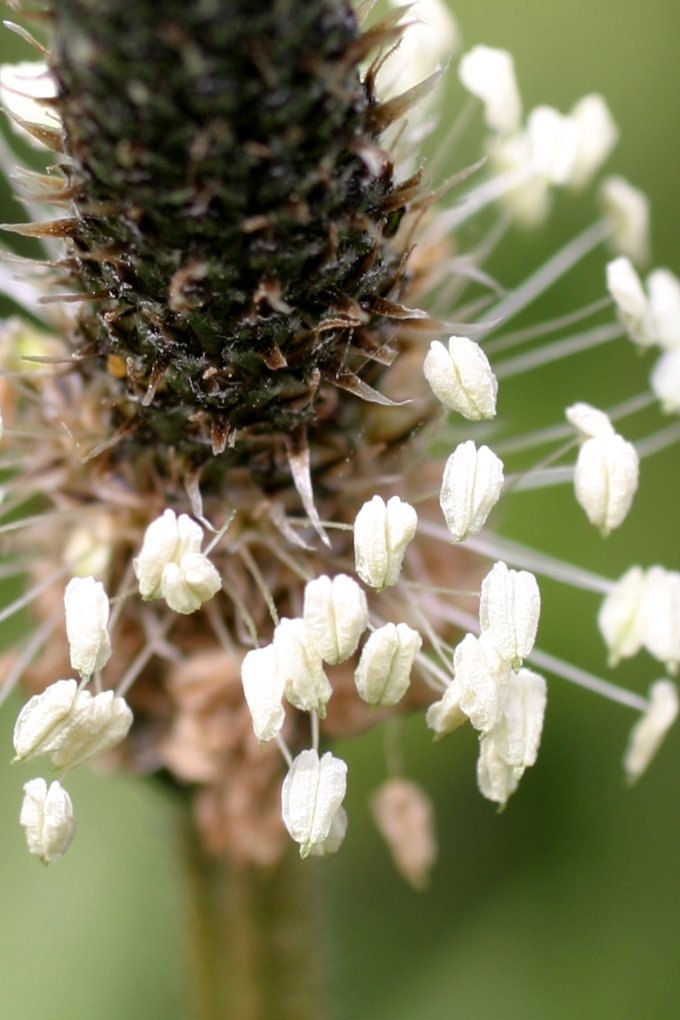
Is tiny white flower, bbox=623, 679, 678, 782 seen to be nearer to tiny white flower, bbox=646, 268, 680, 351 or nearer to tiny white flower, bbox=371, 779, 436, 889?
tiny white flower, bbox=371, 779, 436, 889

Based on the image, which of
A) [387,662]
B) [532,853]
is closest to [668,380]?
[387,662]

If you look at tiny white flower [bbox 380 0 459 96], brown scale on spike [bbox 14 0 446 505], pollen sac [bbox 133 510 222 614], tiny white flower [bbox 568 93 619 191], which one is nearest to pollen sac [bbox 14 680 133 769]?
pollen sac [bbox 133 510 222 614]

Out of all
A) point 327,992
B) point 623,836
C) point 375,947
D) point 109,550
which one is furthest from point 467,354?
point 375,947

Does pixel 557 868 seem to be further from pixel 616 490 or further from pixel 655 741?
pixel 616 490

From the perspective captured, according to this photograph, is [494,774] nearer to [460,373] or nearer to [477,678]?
[477,678]

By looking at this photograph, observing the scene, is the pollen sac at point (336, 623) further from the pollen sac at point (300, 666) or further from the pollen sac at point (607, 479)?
the pollen sac at point (607, 479)

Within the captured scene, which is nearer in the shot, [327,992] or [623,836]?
[327,992]
